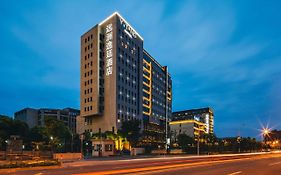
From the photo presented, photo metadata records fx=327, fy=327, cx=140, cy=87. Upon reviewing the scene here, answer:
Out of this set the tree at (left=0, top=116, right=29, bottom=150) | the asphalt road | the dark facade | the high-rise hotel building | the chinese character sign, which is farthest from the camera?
the dark facade

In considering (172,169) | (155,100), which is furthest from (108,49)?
(172,169)

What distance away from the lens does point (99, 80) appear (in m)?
120

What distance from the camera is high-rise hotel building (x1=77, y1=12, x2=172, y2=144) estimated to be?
117062mm

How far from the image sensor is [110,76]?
11794 cm

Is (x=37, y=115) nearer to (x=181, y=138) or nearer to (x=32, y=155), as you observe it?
(x=181, y=138)

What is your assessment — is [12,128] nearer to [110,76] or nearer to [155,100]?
[110,76]

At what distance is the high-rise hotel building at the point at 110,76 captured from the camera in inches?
4609

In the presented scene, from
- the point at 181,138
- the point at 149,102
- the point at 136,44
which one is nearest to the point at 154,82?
the point at 149,102

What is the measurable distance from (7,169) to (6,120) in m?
71.1

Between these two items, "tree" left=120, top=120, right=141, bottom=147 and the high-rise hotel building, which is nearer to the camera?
"tree" left=120, top=120, right=141, bottom=147

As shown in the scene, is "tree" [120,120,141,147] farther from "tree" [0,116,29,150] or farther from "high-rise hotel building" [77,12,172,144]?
"tree" [0,116,29,150]

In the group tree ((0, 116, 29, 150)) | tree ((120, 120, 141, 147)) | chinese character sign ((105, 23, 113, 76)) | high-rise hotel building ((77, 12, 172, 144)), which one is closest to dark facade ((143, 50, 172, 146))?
high-rise hotel building ((77, 12, 172, 144))

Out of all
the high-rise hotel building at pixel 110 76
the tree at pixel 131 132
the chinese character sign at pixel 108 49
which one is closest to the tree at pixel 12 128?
the high-rise hotel building at pixel 110 76

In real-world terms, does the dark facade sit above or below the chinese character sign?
below
